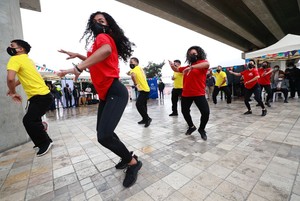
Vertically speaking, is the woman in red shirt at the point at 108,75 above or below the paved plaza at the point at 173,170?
above

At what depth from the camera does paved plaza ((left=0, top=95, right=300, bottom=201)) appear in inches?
58.9

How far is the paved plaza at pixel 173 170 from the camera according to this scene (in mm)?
1497

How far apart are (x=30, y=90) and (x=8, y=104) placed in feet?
3.79

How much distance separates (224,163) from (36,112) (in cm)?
323

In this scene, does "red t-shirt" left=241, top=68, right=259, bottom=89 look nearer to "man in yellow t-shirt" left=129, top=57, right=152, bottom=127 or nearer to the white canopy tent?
"man in yellow t-shirt" left=129, top=57, right=152, bottom=127

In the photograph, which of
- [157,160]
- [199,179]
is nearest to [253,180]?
[199,179]

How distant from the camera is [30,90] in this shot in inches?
104

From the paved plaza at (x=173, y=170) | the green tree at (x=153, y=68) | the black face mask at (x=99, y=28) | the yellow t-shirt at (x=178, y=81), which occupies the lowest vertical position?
the paved plaza at (x=173, y=170)

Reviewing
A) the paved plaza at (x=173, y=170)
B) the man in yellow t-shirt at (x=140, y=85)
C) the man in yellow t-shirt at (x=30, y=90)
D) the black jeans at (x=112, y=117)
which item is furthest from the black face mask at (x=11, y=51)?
the man in yellow t-shirt at (x=140, y=85)

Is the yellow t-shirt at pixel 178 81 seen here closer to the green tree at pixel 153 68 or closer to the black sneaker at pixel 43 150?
the black sneaker at pixel 43 150

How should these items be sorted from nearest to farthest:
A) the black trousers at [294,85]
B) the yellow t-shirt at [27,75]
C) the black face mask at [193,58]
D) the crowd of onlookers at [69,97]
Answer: the yellow t-shirt at [27,75] < the black face mask at [193,58] < the black trousers at [294,85] < the crowd of onlookers at [69,97]

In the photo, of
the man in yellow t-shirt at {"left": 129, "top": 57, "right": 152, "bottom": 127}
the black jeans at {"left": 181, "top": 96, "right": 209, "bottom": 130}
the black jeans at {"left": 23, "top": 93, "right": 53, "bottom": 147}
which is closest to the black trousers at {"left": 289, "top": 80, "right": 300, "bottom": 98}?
the black jeans at {"left": 181, "top": 96, "right": 209, "bottom": 130}

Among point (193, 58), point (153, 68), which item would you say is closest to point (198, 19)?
point (193, 58)

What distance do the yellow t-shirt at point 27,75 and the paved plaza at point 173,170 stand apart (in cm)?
123
